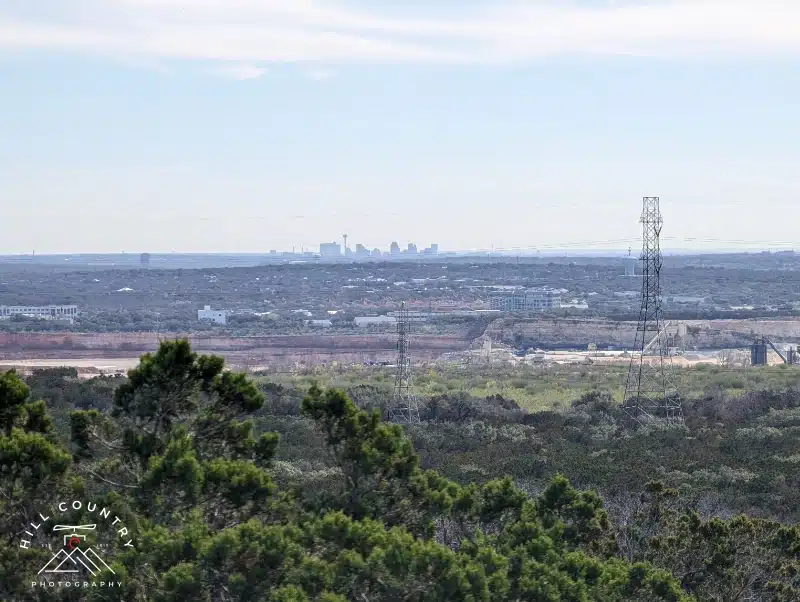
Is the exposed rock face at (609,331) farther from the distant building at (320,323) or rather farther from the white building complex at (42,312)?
the white building complex at (42,312)

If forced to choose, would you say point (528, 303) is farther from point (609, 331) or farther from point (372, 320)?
point (609, 331)

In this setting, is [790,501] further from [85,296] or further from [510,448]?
[85,296]

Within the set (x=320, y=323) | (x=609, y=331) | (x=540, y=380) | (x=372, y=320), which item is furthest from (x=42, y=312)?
(x=540, y=380)

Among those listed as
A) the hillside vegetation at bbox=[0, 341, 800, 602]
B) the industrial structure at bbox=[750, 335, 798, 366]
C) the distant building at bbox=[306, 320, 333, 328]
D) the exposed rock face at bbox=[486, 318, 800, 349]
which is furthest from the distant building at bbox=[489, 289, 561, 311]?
the hillside vegetation at bbox=[0, 341, 800, 602]

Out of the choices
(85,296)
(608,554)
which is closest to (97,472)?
(608,554)

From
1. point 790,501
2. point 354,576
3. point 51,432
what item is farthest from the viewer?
point 790,501

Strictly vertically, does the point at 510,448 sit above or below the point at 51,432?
below
